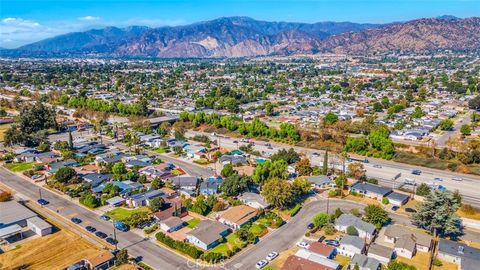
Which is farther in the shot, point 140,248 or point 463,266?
point 140,248

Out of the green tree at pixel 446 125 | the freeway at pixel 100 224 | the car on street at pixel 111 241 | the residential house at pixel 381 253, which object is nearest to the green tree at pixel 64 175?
the freeway at pixel 100 224

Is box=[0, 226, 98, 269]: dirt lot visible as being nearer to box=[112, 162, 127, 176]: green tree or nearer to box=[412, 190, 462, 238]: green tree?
box=[112, 162, 127, 176]: green tree

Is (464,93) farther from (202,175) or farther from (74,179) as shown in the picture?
(74,179)

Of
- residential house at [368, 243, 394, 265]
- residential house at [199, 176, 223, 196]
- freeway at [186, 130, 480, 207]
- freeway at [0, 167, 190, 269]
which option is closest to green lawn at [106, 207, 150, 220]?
freeway at [0, 167, 190, 269]

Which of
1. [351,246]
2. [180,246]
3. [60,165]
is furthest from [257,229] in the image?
[60,165]

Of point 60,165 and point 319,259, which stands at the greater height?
point 60,165

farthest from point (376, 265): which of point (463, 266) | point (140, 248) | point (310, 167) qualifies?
point (310, 167)

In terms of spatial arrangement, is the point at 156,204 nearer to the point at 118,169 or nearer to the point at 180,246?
the point at 180,246
